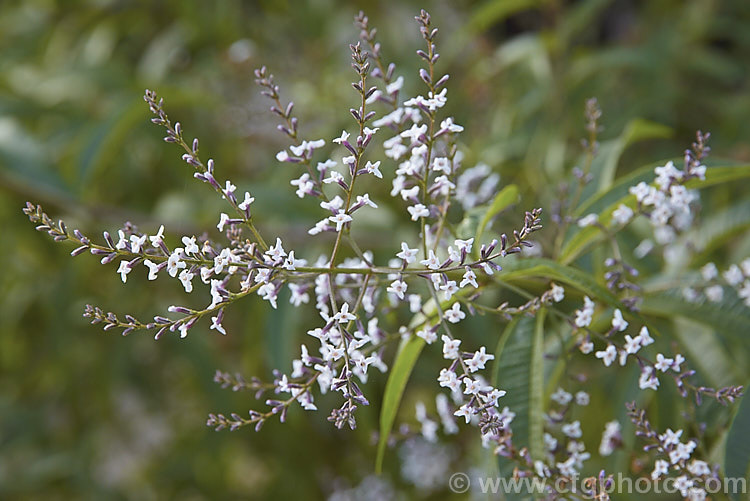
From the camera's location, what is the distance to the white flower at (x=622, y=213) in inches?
47.9

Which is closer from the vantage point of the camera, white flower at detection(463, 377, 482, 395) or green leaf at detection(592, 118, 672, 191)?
white flower at detection(463, 377, 482, 395)

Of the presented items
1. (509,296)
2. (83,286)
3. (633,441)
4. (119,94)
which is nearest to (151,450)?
(83,286)

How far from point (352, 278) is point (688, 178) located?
→ 581 millimetres

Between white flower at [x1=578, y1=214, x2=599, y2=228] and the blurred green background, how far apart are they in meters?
0.81

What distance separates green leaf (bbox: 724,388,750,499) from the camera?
1.13 metres

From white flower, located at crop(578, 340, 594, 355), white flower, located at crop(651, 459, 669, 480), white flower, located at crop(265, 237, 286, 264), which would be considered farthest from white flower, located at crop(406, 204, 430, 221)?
white flower, located at crop(651, 459, 669, 480)

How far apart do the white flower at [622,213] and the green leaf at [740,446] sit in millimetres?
345

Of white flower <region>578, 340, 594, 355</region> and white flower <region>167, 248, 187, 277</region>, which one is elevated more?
white flower <region>167, 248, 187, 277</region>

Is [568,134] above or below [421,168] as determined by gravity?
above

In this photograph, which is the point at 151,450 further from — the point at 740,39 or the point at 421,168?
the point at 740,39

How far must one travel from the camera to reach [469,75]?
10.2 feet

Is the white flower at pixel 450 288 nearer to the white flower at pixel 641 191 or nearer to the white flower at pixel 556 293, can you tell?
the white flower at pixel 556 293

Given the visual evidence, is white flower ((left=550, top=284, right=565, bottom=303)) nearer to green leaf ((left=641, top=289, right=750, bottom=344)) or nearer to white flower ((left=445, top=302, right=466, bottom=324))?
white flower ((left=445, top=302, right=466, bottom=324))

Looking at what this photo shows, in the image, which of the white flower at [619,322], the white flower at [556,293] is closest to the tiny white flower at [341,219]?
the white flower at [556,293]
